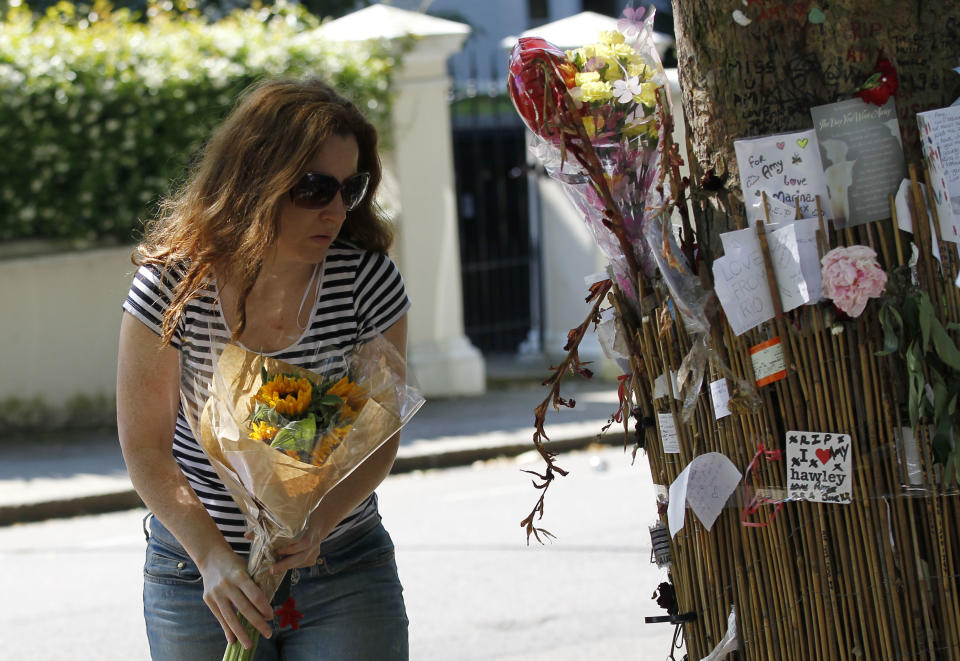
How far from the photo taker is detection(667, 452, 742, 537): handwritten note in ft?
7.70

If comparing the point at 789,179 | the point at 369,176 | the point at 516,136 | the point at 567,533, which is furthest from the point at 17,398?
the point at 789,179

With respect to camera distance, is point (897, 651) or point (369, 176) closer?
point (897, 651)

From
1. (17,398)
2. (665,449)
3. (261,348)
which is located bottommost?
(17,398)

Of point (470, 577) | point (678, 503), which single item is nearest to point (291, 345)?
point (678, 503)

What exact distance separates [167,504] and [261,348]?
0.36 metres

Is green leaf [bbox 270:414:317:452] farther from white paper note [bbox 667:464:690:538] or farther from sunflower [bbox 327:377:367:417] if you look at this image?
white paper note [bbox 667:464:690:538]

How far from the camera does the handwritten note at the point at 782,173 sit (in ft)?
7.51

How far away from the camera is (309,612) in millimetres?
2512

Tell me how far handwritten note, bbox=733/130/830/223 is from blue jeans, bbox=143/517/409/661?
1.08 m

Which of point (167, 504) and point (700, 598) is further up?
point (167, 504)

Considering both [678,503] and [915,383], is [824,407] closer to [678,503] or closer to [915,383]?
[915,383]

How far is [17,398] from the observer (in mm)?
9328

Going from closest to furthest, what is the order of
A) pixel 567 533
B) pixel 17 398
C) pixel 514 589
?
pixel 514 589
pixel 567 533
pixel 17 398

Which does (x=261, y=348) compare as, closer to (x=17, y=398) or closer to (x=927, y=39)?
(x=927, y=39)
